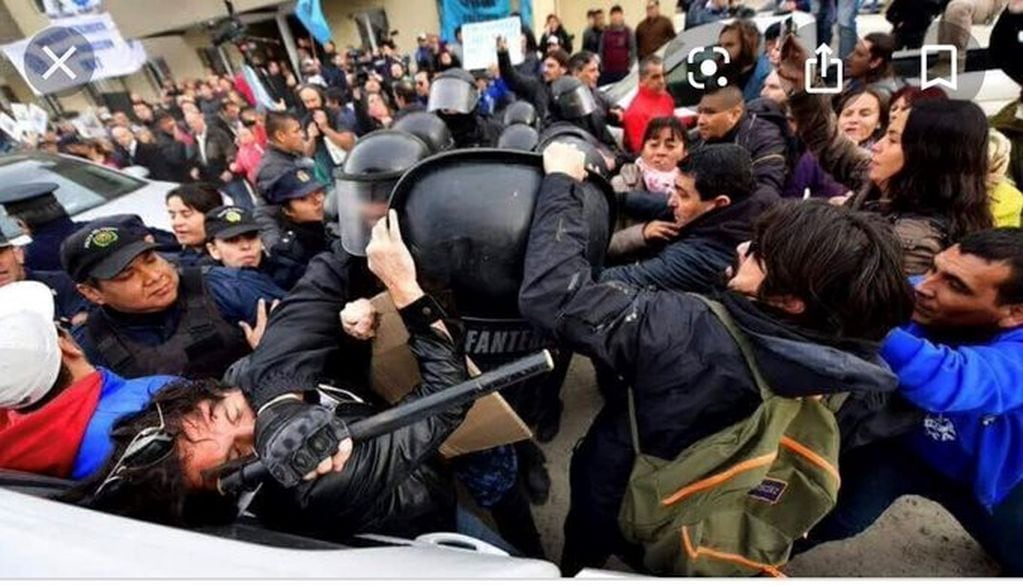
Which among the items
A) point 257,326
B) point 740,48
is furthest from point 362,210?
point 740,48

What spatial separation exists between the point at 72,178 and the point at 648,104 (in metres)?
4.52

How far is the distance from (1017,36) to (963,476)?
3.16 meters

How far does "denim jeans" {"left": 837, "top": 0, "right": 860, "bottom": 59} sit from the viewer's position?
549 cm

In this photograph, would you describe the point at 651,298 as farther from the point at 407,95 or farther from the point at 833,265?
the point at 407,95

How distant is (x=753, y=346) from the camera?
1.03 meters

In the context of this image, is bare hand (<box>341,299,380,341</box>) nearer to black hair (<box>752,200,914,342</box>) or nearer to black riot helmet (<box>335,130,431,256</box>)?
black riot helmet (<box>335,130,431,256</box>)

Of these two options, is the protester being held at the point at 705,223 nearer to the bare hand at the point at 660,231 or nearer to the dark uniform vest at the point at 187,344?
the bare hand at the point at 660,231

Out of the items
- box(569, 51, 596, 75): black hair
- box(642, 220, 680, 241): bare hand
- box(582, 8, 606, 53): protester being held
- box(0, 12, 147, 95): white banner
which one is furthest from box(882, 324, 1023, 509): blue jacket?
box(582, 8, 606, 53): protester being held

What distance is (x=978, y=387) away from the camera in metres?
1.09

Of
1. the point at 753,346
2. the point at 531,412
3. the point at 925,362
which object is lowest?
the point at 531,412

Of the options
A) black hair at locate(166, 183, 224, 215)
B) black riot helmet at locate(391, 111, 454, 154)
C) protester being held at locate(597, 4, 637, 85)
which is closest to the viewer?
black riot helmet at locate(391, 111, 454, 154)

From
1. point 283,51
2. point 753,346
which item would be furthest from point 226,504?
point 283,51

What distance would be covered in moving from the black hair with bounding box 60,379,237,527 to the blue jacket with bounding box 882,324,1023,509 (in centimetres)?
136

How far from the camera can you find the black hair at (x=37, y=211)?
2953 mm
